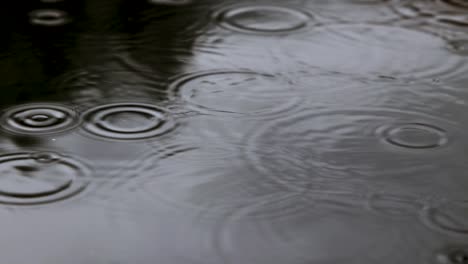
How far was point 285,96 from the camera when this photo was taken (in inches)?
71.3

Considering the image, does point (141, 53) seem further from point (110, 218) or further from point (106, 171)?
point (110, 218)

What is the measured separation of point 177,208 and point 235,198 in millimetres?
104

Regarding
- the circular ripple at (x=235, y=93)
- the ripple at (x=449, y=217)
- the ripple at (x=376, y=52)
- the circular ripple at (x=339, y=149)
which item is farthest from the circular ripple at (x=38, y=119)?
the ripple at (x=449, y=217)

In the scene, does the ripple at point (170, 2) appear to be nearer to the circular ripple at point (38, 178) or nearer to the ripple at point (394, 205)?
the circular ripple at point (38, 178)

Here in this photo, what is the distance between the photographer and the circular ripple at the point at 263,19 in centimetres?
215

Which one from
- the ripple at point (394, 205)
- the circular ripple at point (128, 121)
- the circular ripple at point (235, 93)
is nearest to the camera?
the ripple at point (394, 205)

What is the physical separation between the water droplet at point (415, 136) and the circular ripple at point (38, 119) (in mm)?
622

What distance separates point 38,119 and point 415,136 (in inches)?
29.3

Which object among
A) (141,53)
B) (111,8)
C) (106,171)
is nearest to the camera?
(106,171)

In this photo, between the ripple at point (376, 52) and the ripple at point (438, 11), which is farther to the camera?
the ripple at point (438, 11)

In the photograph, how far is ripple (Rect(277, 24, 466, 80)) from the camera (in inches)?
76.4

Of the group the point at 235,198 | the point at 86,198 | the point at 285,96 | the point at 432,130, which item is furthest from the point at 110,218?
the point at 432,130

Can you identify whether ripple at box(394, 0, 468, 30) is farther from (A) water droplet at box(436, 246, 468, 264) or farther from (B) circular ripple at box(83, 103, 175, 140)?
(A) water droplet at box(436, 246, 468, 264)

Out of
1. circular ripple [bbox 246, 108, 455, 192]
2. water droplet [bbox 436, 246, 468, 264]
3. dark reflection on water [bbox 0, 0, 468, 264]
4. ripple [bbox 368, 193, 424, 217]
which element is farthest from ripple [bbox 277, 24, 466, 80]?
water droplet [bbox 436, 246, 468, 264]
